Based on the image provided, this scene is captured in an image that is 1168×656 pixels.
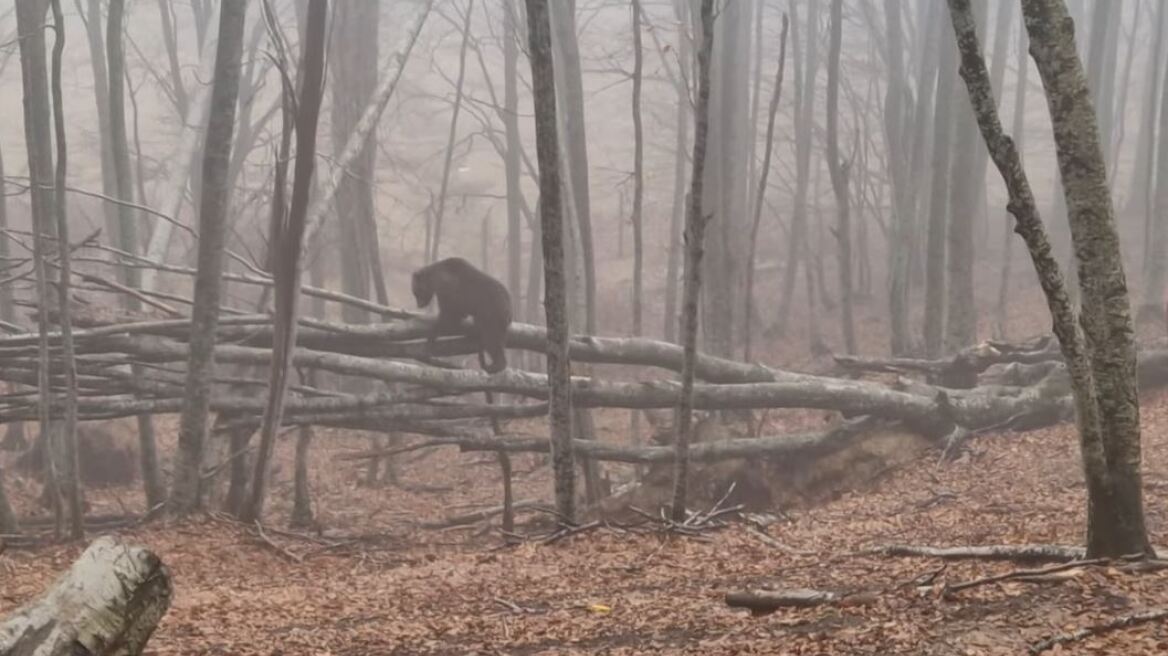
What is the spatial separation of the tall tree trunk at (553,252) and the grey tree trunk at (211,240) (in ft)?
9.71

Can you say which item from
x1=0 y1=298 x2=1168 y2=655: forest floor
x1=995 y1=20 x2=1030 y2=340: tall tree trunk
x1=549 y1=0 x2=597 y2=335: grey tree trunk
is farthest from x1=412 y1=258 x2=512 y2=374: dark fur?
x1=995 y1=20 x2=1030 y2=340: tall tree trunk

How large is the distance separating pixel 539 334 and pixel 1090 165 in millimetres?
7796

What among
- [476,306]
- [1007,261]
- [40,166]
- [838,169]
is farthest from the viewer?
[1007,261]

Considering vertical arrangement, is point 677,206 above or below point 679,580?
above

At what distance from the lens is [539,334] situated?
40.2 feet

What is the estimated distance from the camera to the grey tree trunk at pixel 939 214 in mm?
15125

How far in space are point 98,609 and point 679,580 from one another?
403cm

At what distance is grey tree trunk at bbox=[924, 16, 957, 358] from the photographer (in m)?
15.1

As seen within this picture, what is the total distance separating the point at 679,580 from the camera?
7.28 meters

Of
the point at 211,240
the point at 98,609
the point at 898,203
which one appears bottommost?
the point at 98,609

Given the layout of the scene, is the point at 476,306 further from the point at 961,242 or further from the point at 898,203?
the point at 898,203

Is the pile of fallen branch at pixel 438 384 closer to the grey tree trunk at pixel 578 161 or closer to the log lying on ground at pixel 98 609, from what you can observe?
the grey tree trunk at pixel 578 161

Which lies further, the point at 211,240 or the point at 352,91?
the point at 352,91

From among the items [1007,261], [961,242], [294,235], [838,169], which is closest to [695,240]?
[294,235]
